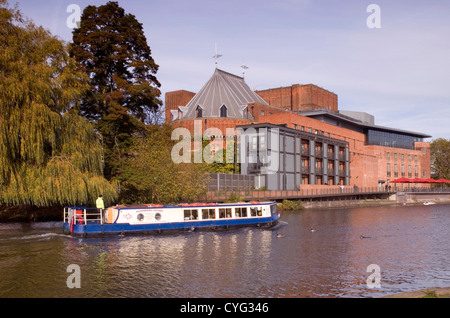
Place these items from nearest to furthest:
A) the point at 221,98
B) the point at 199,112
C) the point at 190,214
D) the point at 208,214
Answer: the point at 190,214, the point at 208,214, the point at 199,112, the point at 221,98

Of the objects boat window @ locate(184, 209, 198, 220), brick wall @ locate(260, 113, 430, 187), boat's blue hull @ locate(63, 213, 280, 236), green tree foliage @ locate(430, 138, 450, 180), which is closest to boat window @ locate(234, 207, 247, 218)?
boat's blue hull @ locate(63, 213, 280, 236)

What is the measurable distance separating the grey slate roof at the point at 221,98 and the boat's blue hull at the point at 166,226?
57038mm

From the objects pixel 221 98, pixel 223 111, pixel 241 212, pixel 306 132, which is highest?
pixel 221 98

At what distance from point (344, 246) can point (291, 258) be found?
→ 661cm

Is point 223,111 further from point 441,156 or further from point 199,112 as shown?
point 441,156

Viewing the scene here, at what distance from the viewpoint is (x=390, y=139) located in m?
127

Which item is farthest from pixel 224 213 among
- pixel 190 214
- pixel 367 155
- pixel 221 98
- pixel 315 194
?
pixel 367 155

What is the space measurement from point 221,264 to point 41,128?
18801 mm

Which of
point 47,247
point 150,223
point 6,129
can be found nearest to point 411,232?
point 150,223

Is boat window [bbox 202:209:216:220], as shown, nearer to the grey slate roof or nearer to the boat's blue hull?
the boat's blue hull

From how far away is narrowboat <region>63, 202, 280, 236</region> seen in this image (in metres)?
33.1

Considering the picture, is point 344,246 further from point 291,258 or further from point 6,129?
point 6,129

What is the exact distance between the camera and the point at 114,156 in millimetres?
47906

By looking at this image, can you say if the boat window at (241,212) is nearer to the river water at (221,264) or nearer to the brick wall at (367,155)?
the river water at (221,264)
